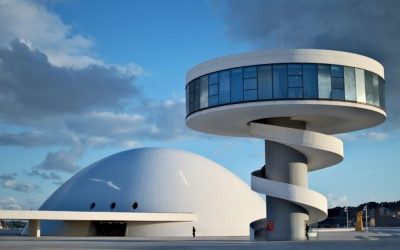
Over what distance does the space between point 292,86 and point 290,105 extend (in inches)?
54.5

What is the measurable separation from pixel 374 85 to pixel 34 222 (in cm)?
3917

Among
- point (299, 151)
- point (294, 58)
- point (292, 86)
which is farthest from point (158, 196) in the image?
point (294, 58)

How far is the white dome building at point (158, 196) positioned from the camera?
225ft

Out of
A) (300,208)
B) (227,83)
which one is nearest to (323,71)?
(227,83)

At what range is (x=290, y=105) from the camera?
42531mm

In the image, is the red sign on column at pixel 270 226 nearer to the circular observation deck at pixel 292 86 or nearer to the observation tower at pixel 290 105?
the observation tower at pixel 290 105

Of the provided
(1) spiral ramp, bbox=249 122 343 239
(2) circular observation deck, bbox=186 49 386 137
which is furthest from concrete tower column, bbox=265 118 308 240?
(2) circular observation deck, bbox=186 49 386 137

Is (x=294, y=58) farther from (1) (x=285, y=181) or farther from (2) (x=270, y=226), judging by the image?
(2) (x=270, y=226)

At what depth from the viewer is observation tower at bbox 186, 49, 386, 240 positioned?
140 ft

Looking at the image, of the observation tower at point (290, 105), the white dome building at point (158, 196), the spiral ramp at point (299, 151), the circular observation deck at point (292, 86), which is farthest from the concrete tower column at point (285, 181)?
the white dome building at point (158, 196)

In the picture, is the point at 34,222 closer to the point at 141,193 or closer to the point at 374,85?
the point at 141,193

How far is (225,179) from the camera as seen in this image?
77.6 m

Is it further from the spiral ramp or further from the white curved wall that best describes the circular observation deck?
the spiral ramp

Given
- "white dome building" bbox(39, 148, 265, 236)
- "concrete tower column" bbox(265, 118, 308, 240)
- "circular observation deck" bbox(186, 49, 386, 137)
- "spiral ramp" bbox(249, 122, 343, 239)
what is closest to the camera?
"circular observation deck" bbox(186, 49, 386, 137)
